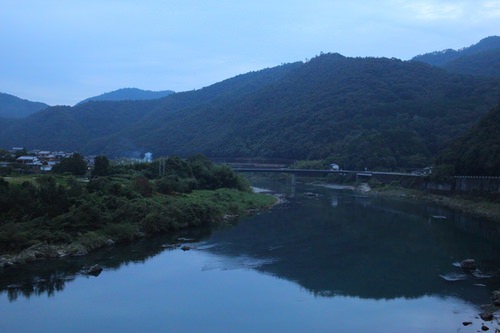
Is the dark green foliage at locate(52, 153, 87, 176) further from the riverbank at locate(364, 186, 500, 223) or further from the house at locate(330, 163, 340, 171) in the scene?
the house at locate(330, 163, 340, 171)

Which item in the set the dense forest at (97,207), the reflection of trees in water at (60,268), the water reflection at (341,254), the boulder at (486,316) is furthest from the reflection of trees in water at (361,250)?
the reflection of trees in water at (60,268)

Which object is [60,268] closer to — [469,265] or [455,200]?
[469,265]

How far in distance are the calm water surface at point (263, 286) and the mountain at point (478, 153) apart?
1394 centimetres

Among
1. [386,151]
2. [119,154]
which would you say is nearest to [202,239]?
[386,151]

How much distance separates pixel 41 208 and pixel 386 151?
51.2m

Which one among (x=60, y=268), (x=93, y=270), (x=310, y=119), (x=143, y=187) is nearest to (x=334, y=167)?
(x=310, y=119)

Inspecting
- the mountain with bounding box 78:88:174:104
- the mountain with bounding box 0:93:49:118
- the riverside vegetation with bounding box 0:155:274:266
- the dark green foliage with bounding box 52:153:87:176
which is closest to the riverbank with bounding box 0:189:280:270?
the riverside vegetation with bounding box 0:155:274:266

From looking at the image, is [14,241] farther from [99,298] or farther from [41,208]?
[99,298]

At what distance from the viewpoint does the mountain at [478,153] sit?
3906 centimetres

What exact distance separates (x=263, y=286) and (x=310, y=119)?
71.3 meters

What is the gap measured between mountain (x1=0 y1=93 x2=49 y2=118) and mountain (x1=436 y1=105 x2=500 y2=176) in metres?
122

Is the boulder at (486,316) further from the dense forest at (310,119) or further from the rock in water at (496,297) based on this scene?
the dense forest at (310,119)

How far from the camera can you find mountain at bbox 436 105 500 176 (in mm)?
39062

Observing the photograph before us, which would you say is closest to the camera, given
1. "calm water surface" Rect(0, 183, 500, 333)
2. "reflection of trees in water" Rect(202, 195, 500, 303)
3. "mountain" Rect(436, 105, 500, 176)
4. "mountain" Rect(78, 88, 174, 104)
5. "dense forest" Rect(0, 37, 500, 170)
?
"calm water surface" Rect(0, 183, 500, 333)
